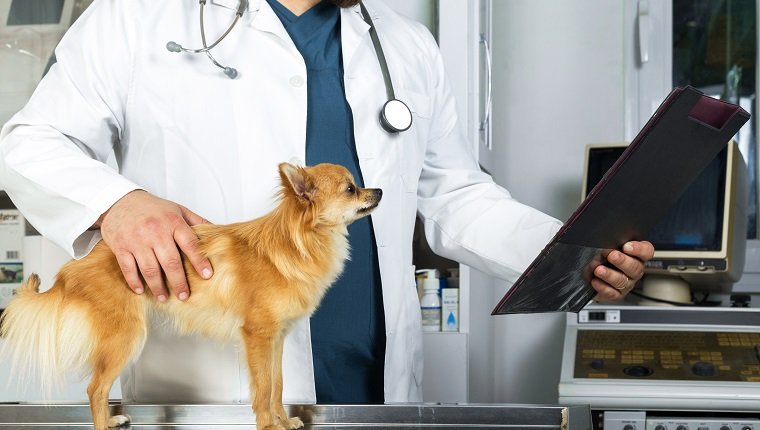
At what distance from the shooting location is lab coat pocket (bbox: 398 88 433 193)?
1274 mm

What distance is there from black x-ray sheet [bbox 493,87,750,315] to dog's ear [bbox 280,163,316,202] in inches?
9.5

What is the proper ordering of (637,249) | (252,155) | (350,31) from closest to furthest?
(637,249)
(252,155)
(350,31)

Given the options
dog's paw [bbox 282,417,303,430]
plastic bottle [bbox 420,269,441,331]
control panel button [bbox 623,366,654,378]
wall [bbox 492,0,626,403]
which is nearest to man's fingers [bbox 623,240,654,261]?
dog's paw [bbox 282,417,303,430]

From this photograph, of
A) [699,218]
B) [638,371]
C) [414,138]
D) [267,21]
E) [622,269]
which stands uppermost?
[267,21]

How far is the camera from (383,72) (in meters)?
1.25

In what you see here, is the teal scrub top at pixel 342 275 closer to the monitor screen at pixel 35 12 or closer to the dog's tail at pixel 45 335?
the dog's tail at pixel 45 335

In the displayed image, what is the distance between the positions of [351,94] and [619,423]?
901 millimetres

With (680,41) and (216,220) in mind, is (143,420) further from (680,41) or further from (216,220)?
(680,41)

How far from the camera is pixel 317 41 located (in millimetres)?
1245

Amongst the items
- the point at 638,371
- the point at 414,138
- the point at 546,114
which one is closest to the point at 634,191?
the point at 414,138

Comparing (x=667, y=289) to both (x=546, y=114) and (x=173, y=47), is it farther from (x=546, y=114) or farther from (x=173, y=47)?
(x=173, y=47)

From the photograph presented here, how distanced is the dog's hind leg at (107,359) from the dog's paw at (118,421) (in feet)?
0.06

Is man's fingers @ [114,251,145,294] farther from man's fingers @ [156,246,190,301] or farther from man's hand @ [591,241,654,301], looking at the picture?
man's hand @ [591,241,654,301]

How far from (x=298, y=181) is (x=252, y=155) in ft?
0.98
